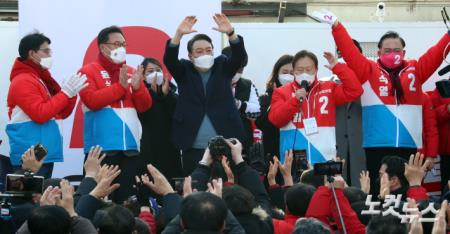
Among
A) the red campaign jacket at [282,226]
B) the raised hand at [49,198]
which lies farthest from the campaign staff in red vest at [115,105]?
the red campaign jacket at [282,226]

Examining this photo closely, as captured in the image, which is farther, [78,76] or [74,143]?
[74,143]

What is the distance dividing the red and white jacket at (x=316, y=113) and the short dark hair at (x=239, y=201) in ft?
9.81

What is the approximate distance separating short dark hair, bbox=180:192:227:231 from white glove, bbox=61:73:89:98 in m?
3.66

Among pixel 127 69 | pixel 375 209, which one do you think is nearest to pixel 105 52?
pixel 127 69

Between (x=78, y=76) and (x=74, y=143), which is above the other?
(x=78, y=76)

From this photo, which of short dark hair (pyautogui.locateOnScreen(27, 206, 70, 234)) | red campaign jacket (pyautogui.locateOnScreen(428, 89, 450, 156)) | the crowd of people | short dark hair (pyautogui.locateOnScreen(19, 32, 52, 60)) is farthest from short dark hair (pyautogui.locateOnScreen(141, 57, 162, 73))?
short dark hair (pyautogui.locateOnScreen(27, 206, 70, 234))

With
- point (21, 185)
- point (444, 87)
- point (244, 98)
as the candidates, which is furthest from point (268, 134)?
point (21, 185)

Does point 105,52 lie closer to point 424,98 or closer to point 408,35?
point 424,98

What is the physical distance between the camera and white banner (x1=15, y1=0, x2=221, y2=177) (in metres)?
10.3

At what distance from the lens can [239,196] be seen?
6.53 metres

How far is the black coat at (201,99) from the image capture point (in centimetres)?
923

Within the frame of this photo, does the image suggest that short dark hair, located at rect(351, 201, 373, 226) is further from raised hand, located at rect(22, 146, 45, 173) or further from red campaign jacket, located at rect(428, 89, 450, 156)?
red campaign jacket, located at rect(428, 89, 450, 156)

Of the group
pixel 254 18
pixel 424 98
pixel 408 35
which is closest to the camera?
pixel 424 98

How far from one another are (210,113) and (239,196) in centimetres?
282
